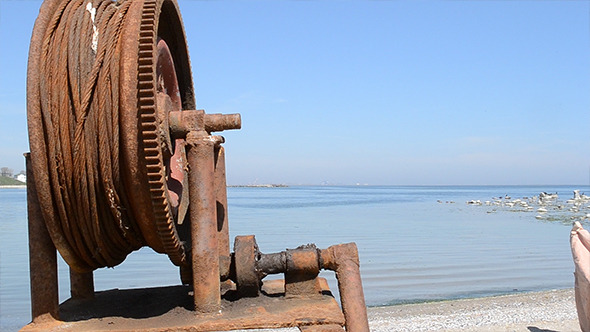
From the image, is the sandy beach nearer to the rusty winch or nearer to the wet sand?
the wet sand

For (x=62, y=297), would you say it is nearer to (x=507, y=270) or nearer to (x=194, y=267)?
(x=194, y=267)

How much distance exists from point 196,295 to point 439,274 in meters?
11.3

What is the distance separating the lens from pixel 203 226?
147 inches

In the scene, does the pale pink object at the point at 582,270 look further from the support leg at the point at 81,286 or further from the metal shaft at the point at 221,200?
the support leg at the point at 81,286

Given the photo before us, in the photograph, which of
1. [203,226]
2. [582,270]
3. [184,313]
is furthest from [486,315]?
[203,226]

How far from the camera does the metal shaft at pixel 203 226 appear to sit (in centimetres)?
371

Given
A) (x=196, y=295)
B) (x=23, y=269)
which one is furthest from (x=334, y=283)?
(x=196, y=295)

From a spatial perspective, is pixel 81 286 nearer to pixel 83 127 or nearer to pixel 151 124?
pixel 83 127

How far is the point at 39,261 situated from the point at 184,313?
0.95 m

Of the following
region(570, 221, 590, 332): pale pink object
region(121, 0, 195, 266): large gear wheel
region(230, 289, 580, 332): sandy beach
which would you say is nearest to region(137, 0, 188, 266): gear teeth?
region(121, 0, 195, 266): large gear wheel

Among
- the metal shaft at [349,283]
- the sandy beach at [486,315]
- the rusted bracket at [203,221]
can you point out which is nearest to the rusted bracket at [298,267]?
the metal shaft at [349,283]

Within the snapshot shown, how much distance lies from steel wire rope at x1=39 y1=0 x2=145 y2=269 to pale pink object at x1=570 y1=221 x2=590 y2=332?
5.35 meters

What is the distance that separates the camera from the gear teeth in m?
3.32

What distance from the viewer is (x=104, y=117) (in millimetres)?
3406
